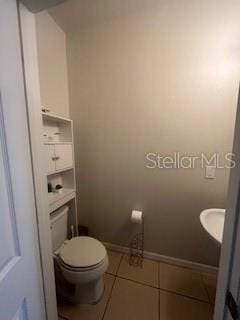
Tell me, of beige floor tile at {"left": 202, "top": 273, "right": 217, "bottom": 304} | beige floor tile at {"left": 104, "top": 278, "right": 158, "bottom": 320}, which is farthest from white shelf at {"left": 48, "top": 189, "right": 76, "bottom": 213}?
beige floor tile at {"left": 202, "top": 273, "right": 217, "bottom": 304}

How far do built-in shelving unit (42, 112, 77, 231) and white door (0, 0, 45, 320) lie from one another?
0.81 meters

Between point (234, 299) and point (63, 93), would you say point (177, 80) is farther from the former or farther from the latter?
point (234, 299)

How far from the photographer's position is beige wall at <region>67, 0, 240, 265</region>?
1.42m

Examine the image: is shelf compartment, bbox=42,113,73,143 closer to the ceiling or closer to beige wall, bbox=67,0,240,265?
beige wall, bbox=67,0,240,265

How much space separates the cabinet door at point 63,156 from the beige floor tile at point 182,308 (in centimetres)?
149

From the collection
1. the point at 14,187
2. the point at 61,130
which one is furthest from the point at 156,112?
the point at 14,187

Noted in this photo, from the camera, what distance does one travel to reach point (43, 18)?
149 cm

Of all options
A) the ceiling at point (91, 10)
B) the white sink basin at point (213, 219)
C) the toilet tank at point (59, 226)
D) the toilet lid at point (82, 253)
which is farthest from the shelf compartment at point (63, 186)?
the ceiling at point (91, 10)

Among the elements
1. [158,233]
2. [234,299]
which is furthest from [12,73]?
[158,233]

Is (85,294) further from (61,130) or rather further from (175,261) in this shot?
(61,130)

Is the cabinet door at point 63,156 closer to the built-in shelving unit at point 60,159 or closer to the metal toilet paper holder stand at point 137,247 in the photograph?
the built-in shelving unit at point 60,159

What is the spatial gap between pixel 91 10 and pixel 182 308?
2.74 m

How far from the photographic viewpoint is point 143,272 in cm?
169

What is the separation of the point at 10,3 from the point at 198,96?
1.43 metres
